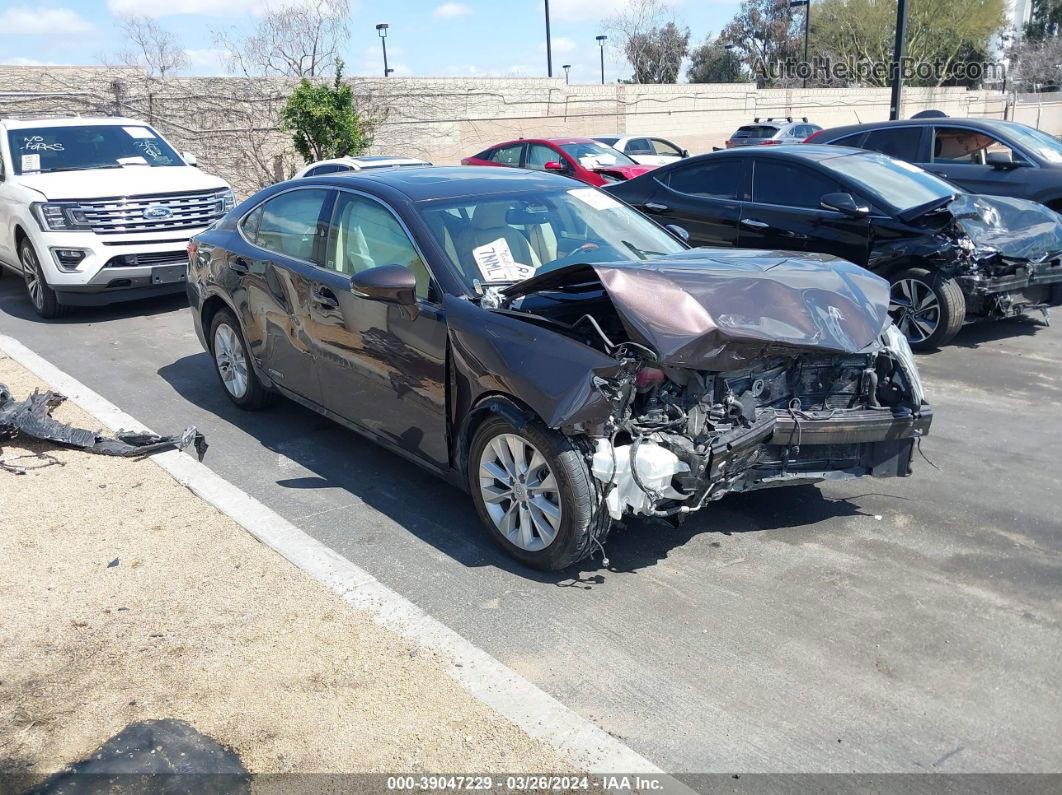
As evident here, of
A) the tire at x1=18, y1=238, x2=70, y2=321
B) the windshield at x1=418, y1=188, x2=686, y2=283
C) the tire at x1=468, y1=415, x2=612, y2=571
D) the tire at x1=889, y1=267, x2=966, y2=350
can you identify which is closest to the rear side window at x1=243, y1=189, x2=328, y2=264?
the windshield at x1=418, y1=188, x2=686, y2=283

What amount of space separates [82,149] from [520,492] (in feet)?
28.5

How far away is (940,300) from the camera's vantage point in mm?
7598

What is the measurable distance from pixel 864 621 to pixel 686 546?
0.95 metres

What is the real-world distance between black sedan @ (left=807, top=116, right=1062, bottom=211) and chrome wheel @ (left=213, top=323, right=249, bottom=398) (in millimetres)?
8093

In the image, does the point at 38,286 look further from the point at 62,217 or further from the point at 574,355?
the point at 574,355

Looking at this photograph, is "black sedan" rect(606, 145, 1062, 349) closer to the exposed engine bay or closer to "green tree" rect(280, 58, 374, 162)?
the exposed engine bay

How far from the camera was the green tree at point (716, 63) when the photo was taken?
6338cm

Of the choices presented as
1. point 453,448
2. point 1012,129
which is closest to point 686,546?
point 453,448

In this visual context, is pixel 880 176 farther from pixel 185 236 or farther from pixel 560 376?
pixel 185 236

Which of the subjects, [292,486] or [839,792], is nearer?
[839,792]

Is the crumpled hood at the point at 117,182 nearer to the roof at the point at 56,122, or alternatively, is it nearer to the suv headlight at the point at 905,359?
the roof at the point at 56,122

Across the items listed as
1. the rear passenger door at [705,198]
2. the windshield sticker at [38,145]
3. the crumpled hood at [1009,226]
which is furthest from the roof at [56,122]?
the crumpled hood at [1009,226]

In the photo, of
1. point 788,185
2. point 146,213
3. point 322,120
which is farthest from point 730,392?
point 322,120

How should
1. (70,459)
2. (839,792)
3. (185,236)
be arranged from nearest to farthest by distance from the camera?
(839,792) < (70,459) < (185,236)
